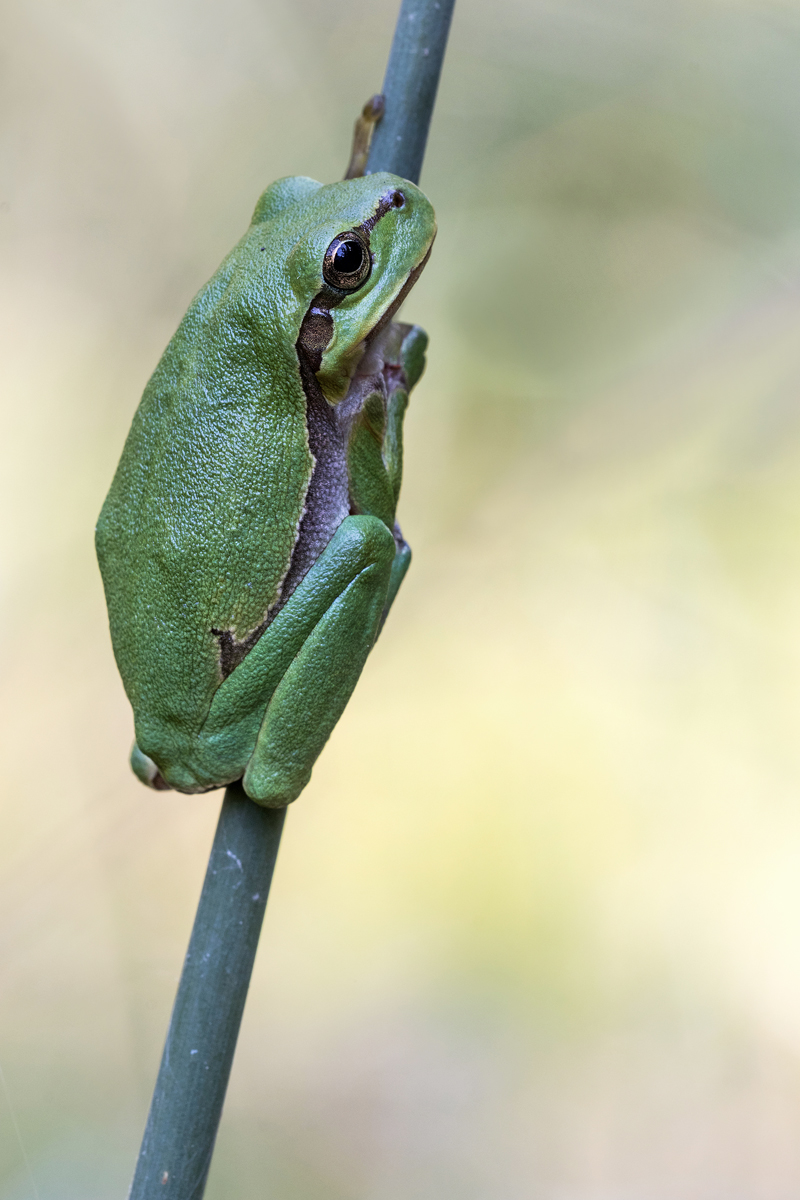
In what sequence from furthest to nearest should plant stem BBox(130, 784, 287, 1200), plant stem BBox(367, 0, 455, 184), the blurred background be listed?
the blurred background
plant stem BBox(367, 0, 455, 184)
plant stem BBox(130, 784, 287, 1200)

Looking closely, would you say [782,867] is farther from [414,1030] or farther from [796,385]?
[796,385]

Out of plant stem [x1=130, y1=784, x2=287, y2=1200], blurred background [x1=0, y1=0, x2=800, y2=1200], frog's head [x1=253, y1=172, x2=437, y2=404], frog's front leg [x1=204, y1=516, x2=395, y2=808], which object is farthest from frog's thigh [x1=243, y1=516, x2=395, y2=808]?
blurred background [x1=0, y1=0, x2=800, y2=1200]

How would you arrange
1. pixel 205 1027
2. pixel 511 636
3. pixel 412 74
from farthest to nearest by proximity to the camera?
pixel 511 636 < pixel 412 74 < pixel 205 1027

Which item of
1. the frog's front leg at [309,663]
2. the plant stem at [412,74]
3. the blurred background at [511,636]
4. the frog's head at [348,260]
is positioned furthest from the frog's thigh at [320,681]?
the blurred background at [511,636]

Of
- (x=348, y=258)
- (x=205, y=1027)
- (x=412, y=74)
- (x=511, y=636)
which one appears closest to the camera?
(x=205, y=1027)

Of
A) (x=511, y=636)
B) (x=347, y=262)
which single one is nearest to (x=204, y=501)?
(x=347, y=262)

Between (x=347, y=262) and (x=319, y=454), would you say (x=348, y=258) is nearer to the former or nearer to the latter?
(x=347, y=262)

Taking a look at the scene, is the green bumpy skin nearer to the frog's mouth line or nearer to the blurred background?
the frog's mouth line
